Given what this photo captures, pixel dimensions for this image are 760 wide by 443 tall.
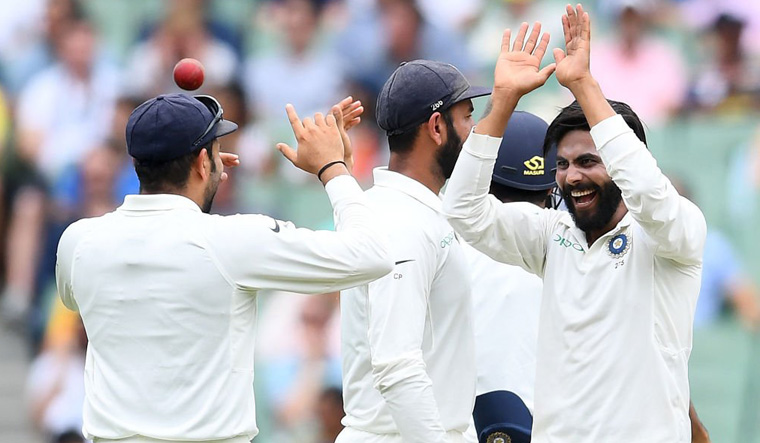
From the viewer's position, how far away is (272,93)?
8.68 meters

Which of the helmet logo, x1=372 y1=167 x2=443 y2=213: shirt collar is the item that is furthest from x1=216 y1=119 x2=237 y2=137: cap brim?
the helmet logo

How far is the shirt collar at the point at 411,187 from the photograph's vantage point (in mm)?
3787

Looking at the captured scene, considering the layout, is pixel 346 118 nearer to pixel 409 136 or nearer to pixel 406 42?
pixel 409 136

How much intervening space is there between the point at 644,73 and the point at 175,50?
10.8 ft

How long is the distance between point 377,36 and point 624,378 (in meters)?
5.67

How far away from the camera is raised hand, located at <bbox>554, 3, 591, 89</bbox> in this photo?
3.19 m

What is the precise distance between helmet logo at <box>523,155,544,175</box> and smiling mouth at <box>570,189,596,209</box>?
2.71 feet

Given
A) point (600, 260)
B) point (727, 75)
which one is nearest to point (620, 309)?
point (600, 260)

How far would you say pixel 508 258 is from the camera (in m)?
3.54

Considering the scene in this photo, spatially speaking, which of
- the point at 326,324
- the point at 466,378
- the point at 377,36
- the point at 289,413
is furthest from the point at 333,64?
the point at 466,378

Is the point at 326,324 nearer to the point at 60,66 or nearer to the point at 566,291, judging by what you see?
the point at 60,66

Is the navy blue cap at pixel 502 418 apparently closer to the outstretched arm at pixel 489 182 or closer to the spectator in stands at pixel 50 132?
the outstretched arm at pixel 489 182

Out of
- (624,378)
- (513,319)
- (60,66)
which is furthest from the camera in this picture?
(60,66)

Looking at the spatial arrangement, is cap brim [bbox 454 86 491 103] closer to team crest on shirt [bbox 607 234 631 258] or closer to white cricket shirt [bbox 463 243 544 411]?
white cricket shirt [bbox 463 243 544 411]
